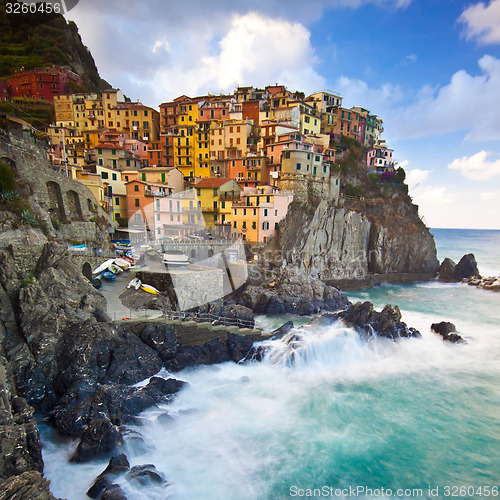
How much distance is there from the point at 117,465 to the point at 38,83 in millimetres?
61725

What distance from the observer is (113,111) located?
2004 inches

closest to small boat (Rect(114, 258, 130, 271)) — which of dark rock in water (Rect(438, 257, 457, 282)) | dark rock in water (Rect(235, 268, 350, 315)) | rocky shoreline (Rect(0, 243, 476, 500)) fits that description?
rocky shoreline (Rect(0, 243, 476, 500))

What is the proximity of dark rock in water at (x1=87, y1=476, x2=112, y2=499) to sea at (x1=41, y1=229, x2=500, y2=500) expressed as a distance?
0.26 meters

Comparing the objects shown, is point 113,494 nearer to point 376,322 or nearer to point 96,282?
point 96,282

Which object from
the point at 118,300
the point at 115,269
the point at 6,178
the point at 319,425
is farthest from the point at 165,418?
the point at 6,178

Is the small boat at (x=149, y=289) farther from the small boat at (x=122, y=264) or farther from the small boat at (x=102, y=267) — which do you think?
the small boat at (x=102, y=267)

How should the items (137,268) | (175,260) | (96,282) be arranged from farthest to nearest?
(175,260) → (137,268) → (96,282)

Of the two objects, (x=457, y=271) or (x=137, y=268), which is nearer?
(x=137, y=268)

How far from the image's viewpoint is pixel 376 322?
22.5m

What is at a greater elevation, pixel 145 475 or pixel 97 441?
pixel 97 441

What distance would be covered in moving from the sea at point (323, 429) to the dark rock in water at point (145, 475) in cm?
15

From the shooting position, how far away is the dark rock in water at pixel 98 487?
9352 millimetres

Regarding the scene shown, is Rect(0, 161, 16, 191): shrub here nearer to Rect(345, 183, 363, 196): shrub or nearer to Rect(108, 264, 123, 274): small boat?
Rect(108, 264, 123, 274): small boat

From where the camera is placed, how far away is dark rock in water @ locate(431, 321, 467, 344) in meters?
22.9
